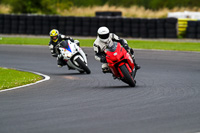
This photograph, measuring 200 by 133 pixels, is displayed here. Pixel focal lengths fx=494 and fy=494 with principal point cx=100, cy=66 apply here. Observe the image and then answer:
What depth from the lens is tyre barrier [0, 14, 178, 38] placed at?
96.1 ft

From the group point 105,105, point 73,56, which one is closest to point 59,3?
point 73,56

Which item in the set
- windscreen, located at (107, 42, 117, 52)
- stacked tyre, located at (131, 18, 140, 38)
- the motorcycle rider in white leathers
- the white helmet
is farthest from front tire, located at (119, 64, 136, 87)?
stacked tyre, located at (131, 18, 140, 38)

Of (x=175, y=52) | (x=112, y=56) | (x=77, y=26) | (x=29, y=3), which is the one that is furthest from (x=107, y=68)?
(x=29, y=3)

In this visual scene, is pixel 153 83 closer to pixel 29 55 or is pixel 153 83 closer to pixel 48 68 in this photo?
pixel 48 68

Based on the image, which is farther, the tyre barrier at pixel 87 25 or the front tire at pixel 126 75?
the tyre barrier at pixel 87 25

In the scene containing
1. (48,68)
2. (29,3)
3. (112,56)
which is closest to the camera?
(112,56)

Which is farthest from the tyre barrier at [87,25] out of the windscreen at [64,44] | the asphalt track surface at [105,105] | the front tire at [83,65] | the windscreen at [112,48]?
the windscreen at [112,48]

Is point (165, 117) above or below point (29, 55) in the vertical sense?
above

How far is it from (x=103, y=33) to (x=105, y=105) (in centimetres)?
319

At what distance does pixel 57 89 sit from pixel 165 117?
4.29 meters

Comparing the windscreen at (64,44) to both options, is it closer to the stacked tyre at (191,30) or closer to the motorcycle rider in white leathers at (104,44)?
the motorcycle rider in white leathers at (104,44)

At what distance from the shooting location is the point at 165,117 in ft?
23.0

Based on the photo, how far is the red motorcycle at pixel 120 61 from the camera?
426 inches

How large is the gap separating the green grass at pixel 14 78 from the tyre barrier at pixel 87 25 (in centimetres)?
1530
